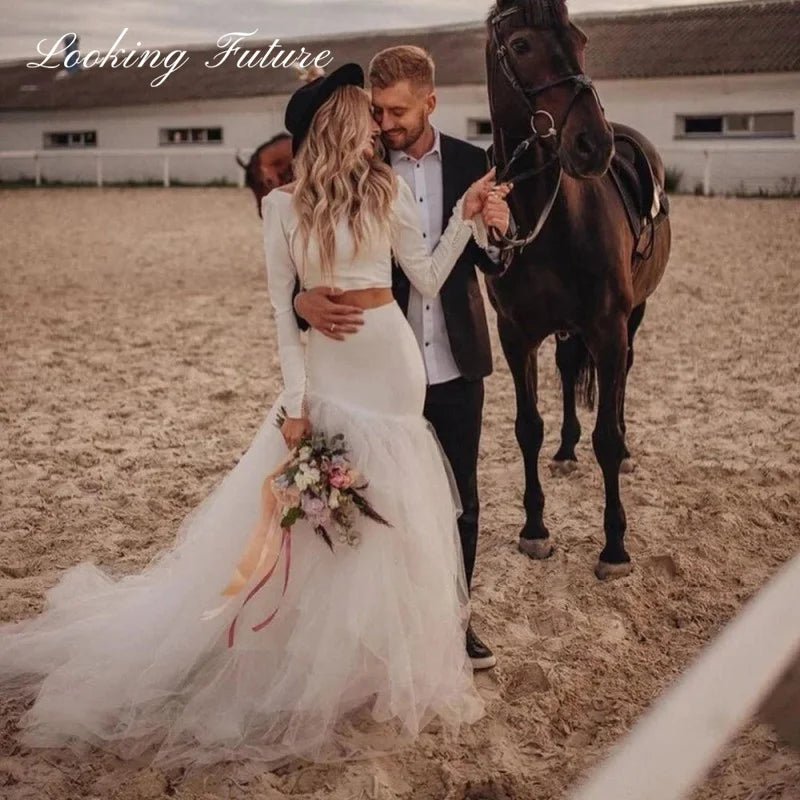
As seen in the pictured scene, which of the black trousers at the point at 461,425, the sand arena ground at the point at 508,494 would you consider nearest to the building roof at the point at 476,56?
the sand arena ground at the point at 508,494

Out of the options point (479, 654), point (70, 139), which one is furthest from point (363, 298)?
point (70, 139)

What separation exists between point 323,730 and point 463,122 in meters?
21.5

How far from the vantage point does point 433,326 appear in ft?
9.59

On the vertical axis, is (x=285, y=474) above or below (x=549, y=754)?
above

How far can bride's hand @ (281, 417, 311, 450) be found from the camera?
106 inches

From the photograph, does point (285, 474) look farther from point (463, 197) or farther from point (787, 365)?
point (787, 365)

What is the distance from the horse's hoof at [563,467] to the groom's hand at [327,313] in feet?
8.38

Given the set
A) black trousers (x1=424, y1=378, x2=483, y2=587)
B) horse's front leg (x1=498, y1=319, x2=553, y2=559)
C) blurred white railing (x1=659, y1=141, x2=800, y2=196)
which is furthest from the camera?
blurred white railing (x1=659, y1=141, x2=800, y2=196)

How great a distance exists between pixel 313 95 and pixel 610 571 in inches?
87.2

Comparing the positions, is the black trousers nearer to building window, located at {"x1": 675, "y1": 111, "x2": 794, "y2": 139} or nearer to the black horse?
the black horse

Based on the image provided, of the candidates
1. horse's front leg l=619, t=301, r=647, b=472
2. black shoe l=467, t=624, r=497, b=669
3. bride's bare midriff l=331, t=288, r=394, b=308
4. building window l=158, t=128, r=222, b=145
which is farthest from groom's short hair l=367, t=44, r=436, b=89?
building window l=158, t=128, r=222, b=145

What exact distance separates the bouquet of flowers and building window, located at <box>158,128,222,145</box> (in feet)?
82.6

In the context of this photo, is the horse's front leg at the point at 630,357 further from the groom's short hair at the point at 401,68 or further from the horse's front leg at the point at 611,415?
the groom's short hair at the point at 401,68

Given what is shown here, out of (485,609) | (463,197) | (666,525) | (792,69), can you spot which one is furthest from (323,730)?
(792,69)
